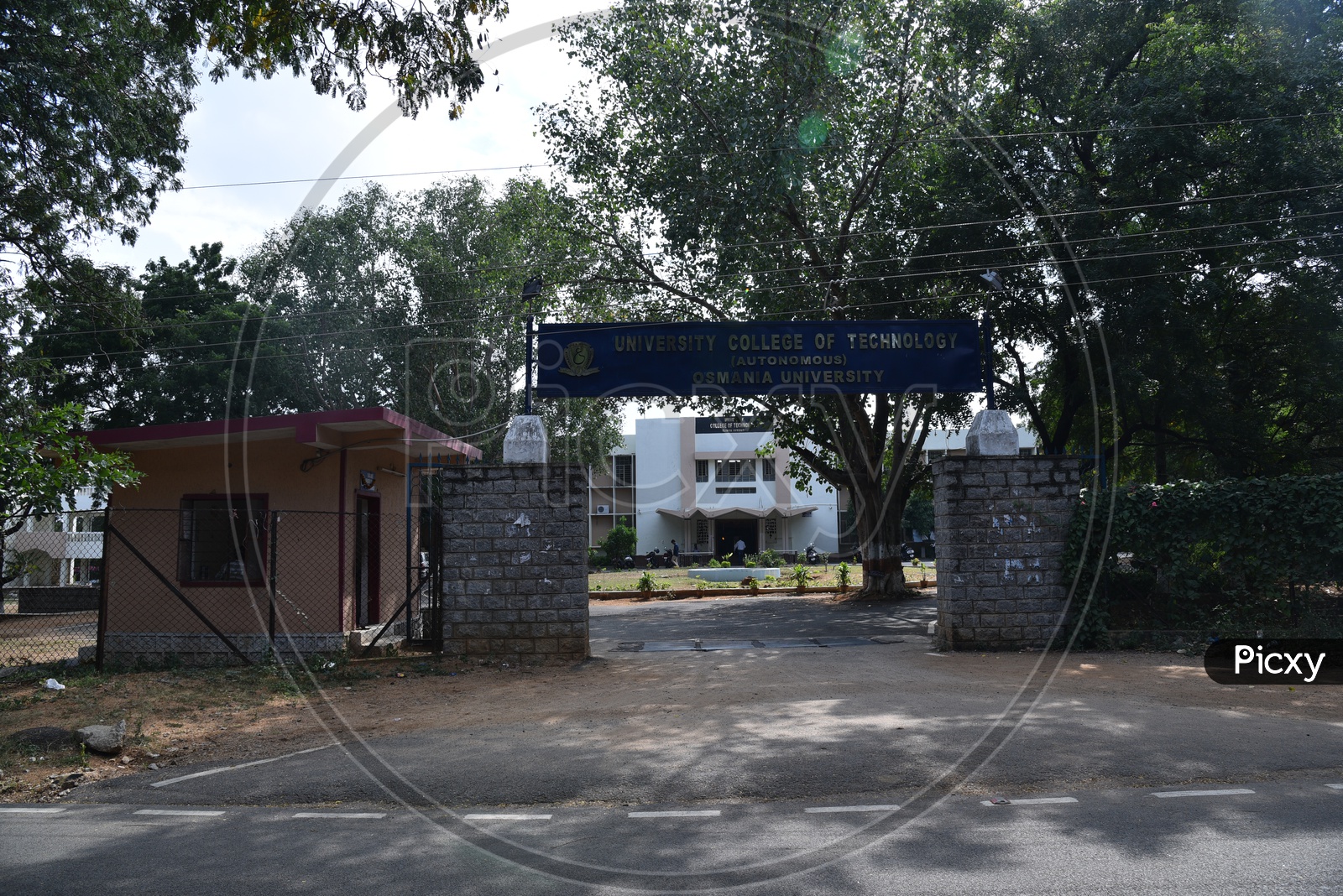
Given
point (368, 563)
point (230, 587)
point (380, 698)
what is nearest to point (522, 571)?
point (380, 698)

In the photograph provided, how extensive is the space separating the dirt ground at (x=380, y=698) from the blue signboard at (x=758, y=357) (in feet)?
12.8

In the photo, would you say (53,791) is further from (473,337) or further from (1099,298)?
(473,337)

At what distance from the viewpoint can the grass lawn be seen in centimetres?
2830

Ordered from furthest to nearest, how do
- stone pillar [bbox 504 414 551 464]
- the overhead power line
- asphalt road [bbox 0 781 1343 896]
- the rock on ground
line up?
the overhead power line → stone pillar [bbox 504 414 551 464] → the rock on ground → asphalt road [bbox 0 781 1343 896]

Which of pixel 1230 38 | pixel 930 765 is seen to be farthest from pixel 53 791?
pixel 1230 38

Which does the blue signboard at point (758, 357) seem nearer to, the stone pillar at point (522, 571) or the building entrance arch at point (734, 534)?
the stone pillar at point (522, 571)

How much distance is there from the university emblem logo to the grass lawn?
13739mm

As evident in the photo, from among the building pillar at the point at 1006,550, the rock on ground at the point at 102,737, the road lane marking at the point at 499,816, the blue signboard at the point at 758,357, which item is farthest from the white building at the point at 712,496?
the road lane marking at the point at 499,816

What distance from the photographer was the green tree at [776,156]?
18266 mm

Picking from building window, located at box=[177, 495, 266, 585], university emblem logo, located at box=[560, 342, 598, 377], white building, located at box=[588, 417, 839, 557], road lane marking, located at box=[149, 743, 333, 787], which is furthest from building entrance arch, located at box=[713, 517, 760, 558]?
road lane marking, located at box=[149, 743, 333, 787]

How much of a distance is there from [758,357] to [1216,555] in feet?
22.1

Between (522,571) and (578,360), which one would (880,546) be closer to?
(578,360)

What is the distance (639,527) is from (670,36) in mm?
30871

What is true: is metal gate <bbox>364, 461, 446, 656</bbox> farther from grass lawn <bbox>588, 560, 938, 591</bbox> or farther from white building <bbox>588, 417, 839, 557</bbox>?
white building <bbox>588, 417, 839, 557</bbox>
